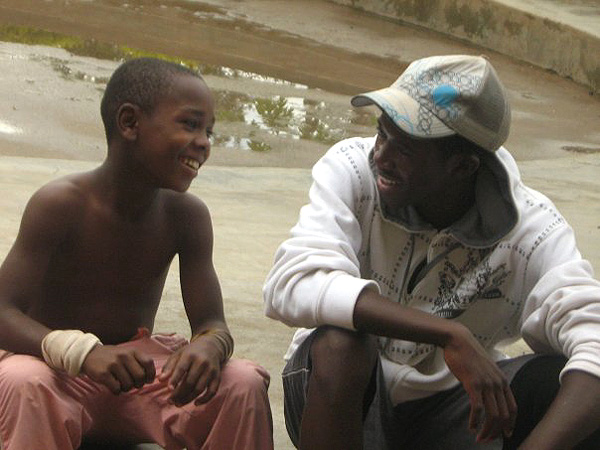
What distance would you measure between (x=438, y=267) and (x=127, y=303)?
707 mm

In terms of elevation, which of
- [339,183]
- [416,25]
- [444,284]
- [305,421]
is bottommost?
[416,25]

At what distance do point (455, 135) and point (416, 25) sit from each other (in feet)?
33.7

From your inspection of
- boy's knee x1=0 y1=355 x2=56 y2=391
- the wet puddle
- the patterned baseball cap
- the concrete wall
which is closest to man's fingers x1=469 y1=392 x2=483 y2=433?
the patterned baseball cap

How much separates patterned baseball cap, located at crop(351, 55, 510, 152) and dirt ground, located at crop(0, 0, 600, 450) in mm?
958

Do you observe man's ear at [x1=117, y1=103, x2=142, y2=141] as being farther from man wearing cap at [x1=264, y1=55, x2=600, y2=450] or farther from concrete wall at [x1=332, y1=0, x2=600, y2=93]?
concrete wall at [x1=332, y1=0, x2=600, y2=93]

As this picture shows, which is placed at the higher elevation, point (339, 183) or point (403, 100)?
point (403, 100)

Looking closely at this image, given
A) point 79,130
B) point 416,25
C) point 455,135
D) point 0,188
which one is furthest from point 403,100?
point 416,25

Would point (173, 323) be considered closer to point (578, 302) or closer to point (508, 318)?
point (508, 318)

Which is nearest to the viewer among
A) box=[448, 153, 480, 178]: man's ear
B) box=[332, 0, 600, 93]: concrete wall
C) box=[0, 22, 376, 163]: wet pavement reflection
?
box=[448, 153, 480, 178]: man's ear

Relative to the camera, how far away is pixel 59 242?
2855mm

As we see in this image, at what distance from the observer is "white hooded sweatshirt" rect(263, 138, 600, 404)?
2846 millimetres

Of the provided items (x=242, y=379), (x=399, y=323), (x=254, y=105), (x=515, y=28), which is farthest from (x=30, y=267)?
(x=515, y=28)

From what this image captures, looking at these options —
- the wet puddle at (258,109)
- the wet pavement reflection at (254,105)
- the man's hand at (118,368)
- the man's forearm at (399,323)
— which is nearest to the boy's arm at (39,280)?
the man's hand at (118,368)

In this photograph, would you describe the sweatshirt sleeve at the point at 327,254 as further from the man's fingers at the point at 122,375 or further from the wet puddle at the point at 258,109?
the wet puddle at the point at 258,109
